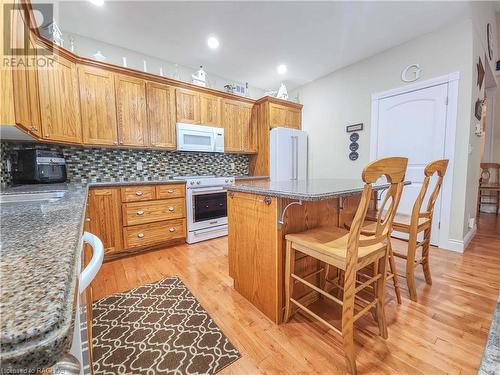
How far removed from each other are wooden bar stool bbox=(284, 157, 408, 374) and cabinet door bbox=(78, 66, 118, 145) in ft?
8.39

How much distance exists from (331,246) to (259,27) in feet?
8.73

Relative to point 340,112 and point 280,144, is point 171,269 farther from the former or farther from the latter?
point 340,112

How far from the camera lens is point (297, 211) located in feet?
5.01

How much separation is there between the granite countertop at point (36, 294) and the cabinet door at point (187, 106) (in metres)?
2.91

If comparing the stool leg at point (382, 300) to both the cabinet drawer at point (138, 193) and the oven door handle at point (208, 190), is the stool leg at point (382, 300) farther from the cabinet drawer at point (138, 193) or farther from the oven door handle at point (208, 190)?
the cabinet drawer at point (138, 193)

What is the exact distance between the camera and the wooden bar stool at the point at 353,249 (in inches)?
41.4

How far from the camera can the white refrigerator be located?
387 cm

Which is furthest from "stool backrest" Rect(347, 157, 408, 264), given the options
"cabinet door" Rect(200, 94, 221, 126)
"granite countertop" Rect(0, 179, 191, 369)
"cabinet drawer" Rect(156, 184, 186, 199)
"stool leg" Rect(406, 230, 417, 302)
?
"cabinet door" Rect(200, 94, 221, 126)

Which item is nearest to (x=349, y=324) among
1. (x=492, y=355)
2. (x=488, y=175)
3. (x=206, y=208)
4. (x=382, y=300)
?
(x=382, y=300)

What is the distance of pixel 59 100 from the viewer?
229 cm

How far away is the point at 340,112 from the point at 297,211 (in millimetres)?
2929

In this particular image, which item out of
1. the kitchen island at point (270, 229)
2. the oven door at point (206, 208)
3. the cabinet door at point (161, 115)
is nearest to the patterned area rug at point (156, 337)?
the kitchen island at point (270, 229)

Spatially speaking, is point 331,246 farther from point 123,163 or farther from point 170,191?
point 123,163

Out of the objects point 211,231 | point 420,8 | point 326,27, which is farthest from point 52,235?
point 420,8
